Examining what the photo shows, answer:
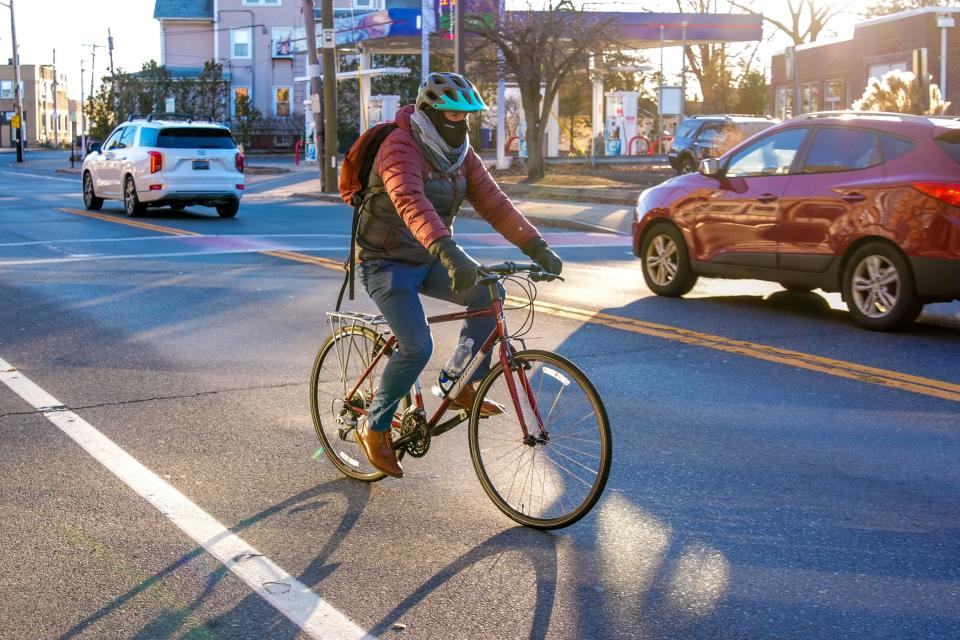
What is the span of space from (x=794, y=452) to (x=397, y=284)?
2.36m

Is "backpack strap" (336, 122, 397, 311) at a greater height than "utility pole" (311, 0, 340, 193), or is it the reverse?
"utility pole" (311, 0, 340, 193)

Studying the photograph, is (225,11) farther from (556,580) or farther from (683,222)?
(556,580)

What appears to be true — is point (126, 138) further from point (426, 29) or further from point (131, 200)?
point (426, 29)

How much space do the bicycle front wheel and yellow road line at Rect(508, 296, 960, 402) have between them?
1683 mm

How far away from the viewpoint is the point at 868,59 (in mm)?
40812

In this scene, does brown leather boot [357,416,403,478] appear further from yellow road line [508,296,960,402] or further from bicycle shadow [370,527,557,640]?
yellow road line [508,296,960,402]

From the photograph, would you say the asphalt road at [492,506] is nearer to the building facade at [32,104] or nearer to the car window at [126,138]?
the car window at [126,138]

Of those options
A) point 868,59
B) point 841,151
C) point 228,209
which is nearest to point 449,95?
point 841,151

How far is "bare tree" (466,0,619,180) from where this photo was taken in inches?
1307

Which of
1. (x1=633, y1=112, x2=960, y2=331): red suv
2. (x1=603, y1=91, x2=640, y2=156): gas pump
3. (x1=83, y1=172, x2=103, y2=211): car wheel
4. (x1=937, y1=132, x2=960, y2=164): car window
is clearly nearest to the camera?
(x1=633, y1=112, x2=960, y2=331): red suv

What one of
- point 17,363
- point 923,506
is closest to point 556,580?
point 923,506

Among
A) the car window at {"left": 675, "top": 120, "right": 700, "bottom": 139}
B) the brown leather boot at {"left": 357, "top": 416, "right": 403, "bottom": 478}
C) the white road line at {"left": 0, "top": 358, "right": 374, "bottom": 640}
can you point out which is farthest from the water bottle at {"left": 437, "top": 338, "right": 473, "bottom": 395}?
the car window at {"left": 675, "top": 120, "right": 700, "bottom": 139}

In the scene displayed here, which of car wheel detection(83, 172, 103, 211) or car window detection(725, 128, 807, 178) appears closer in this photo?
car window detection(725, 128, 807, 178)

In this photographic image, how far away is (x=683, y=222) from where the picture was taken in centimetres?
1213
